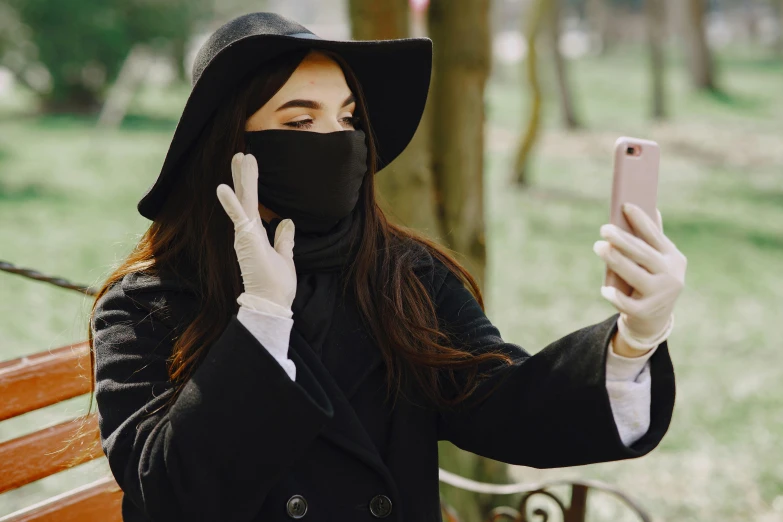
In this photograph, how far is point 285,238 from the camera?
1.94 meters

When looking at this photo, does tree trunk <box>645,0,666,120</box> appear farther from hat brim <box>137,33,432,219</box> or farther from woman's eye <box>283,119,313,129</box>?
woman's eye <box>283,119,313,129</box>

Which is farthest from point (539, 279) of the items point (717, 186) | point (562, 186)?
point (717, 186)

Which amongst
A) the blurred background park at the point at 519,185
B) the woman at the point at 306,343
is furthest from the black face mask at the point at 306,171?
the blurred background park at the point at 519,185

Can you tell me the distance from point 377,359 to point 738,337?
5404 millimetres

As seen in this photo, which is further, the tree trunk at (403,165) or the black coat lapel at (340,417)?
the tree trunk at (403,165)

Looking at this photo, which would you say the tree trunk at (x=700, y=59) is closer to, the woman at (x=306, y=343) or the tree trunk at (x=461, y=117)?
the tree trunk at (x=461, y=117)

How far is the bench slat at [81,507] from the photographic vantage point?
7.66ft

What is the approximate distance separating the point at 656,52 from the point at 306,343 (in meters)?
15.9

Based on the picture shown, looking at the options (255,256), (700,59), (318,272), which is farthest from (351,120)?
(700,59)

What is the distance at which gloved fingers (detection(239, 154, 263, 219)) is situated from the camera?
1.87 meters

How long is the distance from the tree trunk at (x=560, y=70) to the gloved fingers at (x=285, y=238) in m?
11.7

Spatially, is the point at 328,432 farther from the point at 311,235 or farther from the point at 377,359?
the point at 311,235

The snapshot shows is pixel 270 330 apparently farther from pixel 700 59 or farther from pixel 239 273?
pixel 700 59

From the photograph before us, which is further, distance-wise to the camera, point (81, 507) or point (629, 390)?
point (81, 507)
